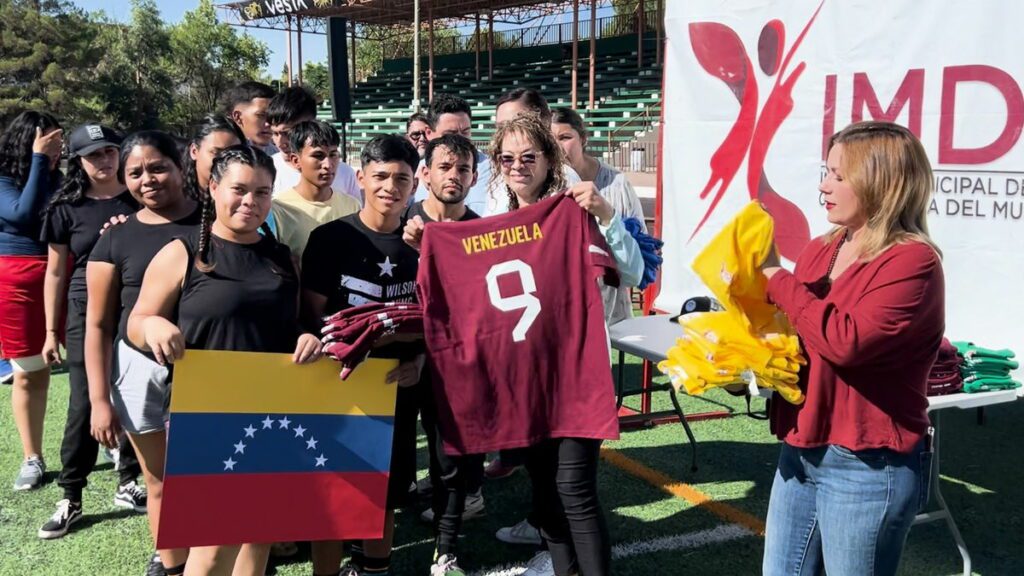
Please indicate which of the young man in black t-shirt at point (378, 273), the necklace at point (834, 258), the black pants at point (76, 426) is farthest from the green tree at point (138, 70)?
the necklace at point (834, 258)

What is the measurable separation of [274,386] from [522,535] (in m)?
1.68

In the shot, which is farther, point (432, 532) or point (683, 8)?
point (683, 8)

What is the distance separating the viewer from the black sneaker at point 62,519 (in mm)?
3855

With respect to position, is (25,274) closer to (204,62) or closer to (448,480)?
(448,480)

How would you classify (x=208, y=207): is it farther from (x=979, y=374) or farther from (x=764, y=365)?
(x=979, y=374)

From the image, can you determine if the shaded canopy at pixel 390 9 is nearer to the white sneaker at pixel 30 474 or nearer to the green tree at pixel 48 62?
the green tree at pixel 48 62

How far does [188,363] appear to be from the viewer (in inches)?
99.7

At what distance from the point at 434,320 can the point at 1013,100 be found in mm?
3191

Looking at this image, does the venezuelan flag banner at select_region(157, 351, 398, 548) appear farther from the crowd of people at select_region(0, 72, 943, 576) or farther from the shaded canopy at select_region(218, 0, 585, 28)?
the shaded canopy at select_region(218, 0, 585, 28)

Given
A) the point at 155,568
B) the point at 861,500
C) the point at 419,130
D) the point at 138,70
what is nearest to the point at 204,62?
the point at 138,70

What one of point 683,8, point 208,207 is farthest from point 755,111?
point 208,207

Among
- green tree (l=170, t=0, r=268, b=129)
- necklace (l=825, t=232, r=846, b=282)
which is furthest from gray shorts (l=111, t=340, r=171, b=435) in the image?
green tree (l=170, t=0, r=268, b=129)

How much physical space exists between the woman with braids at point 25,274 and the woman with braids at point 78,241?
0.53 m

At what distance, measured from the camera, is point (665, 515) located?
4.12 m
